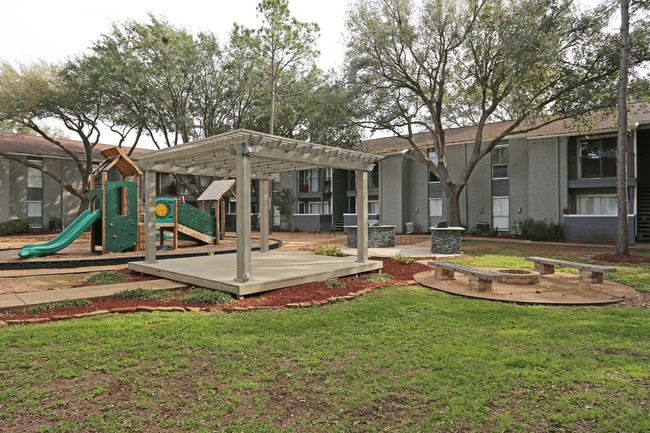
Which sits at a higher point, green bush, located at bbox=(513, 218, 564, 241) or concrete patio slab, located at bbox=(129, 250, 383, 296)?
green bush, located at bbox=(513, 218, 564, 241)

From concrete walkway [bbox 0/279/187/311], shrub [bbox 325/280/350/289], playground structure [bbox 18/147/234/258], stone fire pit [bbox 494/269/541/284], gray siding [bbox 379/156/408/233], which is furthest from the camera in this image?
gray siding [bbox 379/156/408/233]

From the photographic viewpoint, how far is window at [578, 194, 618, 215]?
67.7ft

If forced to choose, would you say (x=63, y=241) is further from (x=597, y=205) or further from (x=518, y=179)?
(x=597, y=205)

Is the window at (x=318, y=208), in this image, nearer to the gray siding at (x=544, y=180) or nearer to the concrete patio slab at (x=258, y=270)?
the gray siding at (x=544, y=180)

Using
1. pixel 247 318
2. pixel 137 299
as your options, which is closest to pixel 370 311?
pixel 247 318

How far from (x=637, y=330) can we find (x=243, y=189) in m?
6.48

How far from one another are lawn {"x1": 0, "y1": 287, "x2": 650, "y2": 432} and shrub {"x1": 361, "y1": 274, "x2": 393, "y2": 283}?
3.16 meters

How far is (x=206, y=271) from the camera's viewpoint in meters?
8.92

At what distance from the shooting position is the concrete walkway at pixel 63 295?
6.29 metres

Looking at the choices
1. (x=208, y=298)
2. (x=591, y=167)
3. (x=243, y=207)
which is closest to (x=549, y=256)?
(x=591, y=167)

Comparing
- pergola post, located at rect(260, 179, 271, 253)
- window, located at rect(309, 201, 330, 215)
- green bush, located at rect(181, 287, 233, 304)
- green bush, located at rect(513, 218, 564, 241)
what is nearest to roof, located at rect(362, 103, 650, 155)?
green bush, located at rect(513, 218, 564, 241)

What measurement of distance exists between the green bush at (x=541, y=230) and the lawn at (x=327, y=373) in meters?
16.3

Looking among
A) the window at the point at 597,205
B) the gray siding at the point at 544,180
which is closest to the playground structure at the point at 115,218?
the gray siding at the point at 544,180

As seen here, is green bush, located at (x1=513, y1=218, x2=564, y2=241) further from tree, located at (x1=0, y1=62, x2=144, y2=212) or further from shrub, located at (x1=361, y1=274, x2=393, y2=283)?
tree, located at (x1=0, y1=62, x2=144, y2=212)
